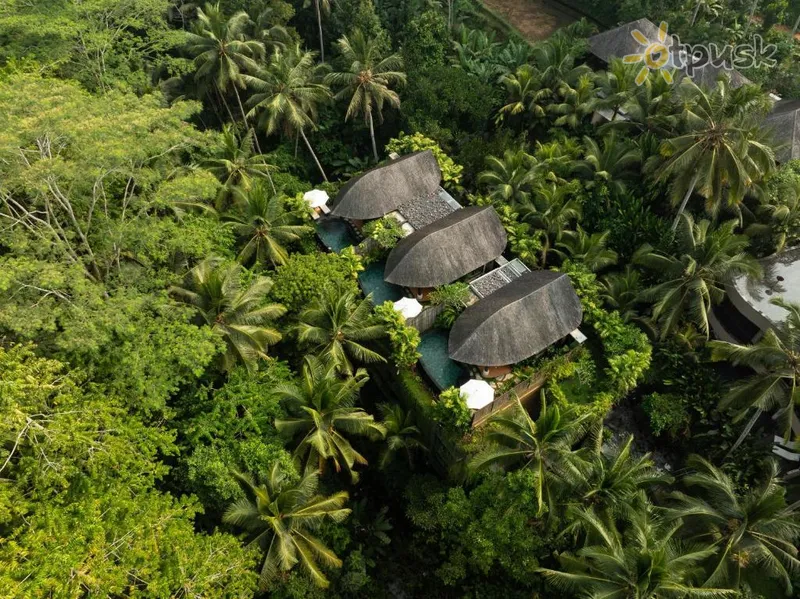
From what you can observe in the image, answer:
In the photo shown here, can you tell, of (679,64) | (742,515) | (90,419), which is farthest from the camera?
(679,64)

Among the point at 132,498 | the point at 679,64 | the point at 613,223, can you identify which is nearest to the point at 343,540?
the point at 132,498

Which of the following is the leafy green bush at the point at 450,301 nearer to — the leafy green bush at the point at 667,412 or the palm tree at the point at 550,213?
the palm tree at the point at 550,213

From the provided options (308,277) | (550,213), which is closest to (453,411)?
(308,277)

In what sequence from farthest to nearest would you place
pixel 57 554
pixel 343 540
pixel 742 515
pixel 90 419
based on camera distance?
pixel 343 540
pixel 742 515
pixel 90 419
pixel 57 554

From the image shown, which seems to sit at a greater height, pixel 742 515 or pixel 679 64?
pixel 679 64

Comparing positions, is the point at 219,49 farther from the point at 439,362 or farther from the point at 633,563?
the point at 633,563

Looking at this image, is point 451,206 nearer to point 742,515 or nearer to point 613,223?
point 613,223

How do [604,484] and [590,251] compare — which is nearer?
[604,484]
